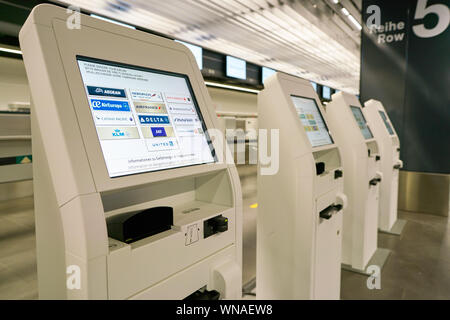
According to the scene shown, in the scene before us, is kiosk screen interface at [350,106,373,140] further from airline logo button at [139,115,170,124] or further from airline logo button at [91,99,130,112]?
airline logo button at [91,99,130,112]

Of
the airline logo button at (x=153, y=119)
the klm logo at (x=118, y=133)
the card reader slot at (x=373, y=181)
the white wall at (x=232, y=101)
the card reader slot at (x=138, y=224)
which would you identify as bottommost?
the card reader slot at (x=373, y=181)

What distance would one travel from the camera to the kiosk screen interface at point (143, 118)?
868mm

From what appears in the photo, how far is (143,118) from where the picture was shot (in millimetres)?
962

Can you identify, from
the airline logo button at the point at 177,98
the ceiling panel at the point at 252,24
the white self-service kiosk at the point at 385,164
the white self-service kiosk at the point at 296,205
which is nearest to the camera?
the airline logo button at the point at 177,98

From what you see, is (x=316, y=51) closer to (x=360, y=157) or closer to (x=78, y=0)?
(x=78, y=0)

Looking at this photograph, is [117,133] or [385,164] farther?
[385,164]

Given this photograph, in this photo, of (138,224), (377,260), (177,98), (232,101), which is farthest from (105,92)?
(232,101)

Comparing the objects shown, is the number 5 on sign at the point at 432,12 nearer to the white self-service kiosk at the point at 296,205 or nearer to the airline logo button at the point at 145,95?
the white self-service kiosk at the point at 296,205

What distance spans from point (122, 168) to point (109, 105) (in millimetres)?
185

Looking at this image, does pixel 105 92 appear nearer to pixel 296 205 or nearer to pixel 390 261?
pixel 296 205

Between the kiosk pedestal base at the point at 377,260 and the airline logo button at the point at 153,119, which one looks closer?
the airline logo button at the point at 153,119

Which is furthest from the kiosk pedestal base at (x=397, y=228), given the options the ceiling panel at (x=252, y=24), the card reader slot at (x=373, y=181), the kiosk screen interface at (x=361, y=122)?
the ceiling panel at (x=252, y=24)

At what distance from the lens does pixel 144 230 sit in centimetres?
89
